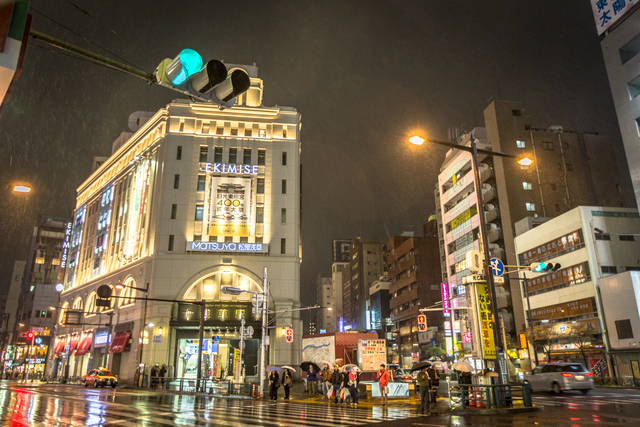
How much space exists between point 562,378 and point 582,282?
78.3 feet

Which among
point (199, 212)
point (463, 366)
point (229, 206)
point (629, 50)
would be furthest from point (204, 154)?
point (629, 50)

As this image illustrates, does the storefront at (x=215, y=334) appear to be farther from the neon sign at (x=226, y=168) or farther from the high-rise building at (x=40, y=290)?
the high-rise building at (x=40, y=290)

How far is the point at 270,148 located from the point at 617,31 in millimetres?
37802

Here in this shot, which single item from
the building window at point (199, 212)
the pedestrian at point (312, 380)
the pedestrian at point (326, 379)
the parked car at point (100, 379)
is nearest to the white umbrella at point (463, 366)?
the pedestrian at point (326, 379)

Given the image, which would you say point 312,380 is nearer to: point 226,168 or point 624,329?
point 226,168

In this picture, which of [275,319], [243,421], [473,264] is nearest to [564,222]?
[275,319]

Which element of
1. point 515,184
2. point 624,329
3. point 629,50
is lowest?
point 624,329

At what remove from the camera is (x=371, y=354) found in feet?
86.5

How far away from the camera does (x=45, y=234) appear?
5443 inches

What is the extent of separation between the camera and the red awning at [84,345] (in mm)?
57500

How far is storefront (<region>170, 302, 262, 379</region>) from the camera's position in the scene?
4669cm

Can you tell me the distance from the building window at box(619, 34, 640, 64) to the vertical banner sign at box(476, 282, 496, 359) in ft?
132

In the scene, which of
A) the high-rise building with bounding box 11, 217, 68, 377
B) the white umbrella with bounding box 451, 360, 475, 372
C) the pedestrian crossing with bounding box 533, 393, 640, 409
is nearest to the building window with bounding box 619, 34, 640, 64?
the pedestrian crossing with bounding box 533, 393, 640, 409

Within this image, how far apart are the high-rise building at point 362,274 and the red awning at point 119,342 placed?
93846 mm
